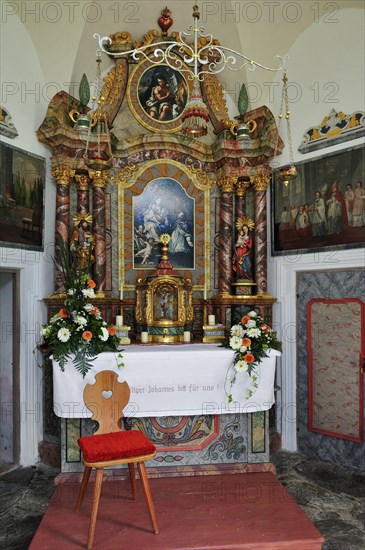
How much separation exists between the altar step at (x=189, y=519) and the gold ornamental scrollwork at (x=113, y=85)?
5066 millimetres

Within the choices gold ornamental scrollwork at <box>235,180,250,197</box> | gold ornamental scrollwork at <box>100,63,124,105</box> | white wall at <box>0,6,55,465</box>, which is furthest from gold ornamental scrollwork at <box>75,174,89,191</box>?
gold ornamental scrollwork at <box>235,180,250,197</box>

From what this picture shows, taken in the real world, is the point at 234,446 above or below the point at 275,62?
below

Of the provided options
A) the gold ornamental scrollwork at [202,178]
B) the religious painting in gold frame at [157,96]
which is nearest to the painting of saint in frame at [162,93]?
the religious painting in gold frame at [157,96]

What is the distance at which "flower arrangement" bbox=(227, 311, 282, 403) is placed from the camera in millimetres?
4973

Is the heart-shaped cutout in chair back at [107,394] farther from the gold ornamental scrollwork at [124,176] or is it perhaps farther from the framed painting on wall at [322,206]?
the framed painting on wall at [322,206]

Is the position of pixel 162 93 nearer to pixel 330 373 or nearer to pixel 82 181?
pixel 82 181

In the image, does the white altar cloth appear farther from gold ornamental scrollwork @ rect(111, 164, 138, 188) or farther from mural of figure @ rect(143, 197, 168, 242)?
gold ornamental scrollwork @ rect(111, 164, 138, 188)

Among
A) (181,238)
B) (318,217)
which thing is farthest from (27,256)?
(318,217)

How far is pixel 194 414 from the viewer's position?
16.6 feet

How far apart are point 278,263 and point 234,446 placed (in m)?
2.64

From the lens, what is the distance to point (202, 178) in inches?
262

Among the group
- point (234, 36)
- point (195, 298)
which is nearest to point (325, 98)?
point (234, 36)

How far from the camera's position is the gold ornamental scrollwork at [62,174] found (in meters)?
6.05

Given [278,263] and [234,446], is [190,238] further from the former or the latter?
[234,446]
